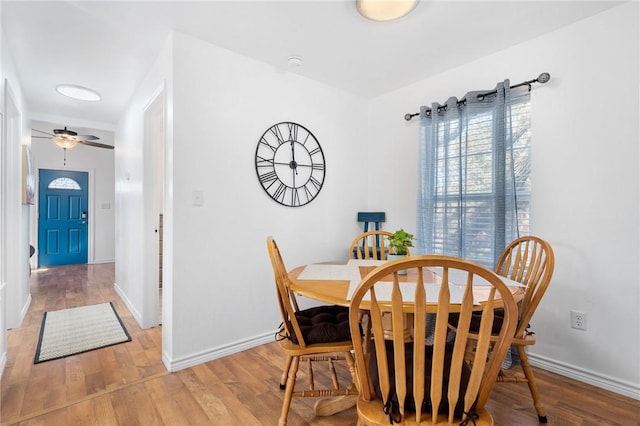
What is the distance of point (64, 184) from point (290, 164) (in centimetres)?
566

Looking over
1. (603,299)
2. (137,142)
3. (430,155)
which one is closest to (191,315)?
(137,142)

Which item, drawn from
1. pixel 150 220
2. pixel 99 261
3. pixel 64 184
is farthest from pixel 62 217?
pixel 150 220

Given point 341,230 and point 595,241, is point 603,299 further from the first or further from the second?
point 341,230

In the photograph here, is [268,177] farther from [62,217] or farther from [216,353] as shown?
[62,217]

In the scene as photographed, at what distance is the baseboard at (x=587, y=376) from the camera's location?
179 centimetres

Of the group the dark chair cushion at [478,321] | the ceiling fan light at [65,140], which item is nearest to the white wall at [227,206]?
the dark chair cushion at [478,321]

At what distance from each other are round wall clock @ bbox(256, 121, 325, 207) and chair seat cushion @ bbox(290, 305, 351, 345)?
126cm

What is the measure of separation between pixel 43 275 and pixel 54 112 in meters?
2.78

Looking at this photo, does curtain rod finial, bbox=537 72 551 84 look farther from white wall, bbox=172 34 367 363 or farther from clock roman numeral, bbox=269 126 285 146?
clock roman numeral, bbox=269 126 285 146

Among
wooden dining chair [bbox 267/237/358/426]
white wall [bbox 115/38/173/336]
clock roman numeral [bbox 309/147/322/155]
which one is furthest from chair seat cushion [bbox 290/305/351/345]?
clock roman numeral [bbox 309/147/322/155]

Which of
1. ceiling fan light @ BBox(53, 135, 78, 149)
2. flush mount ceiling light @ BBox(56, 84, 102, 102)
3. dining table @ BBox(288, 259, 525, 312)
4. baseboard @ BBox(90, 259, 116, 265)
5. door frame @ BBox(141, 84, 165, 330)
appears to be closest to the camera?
dining table @ BBox(288, 259, 525, 312)

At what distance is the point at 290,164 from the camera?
2.79 metres

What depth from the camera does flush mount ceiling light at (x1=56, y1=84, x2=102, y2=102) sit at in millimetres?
3154

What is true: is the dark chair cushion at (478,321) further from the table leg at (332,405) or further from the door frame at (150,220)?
the door frame at (150,220)
